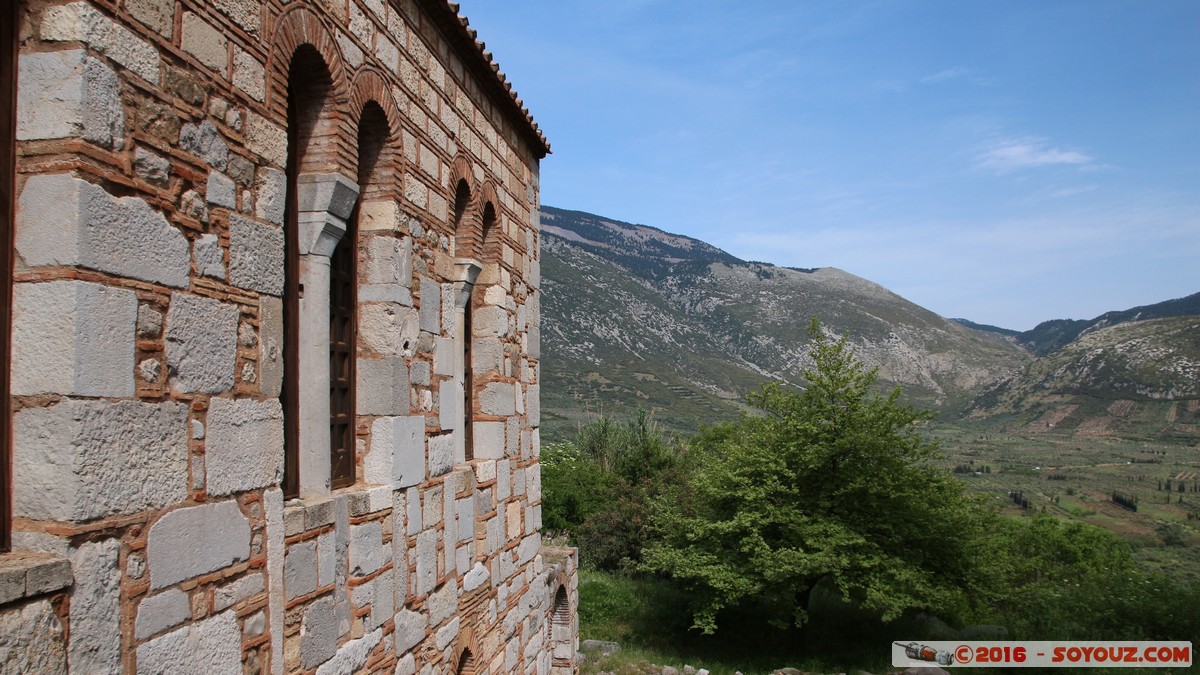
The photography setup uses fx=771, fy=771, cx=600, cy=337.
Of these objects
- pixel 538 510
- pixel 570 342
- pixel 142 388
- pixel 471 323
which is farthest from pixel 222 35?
pixel 570 342

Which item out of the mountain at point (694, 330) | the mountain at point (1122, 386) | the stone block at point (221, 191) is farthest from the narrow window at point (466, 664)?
the mountain at point (1122, 386)

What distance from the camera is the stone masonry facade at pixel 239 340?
260 centimetres

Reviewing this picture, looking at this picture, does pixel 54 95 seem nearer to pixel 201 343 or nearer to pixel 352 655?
pixel 201 343

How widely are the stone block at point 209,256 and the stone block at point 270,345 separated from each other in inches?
12.1

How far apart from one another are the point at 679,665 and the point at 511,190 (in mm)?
11722

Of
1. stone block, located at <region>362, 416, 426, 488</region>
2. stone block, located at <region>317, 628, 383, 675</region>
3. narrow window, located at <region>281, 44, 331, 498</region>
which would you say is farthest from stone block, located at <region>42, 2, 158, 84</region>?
stone block, located at <region>317, 628, 383, 675</region>

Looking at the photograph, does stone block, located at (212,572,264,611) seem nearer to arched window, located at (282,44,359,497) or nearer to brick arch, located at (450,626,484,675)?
arched window, located at (282,44,359,497)

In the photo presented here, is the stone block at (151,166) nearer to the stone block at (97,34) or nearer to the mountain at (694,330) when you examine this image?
the stone block at (97,34)

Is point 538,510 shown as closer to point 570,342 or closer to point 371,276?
point 371,276

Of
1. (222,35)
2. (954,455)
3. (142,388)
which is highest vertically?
(222,35)

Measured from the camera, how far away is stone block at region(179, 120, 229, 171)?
3.17 meters

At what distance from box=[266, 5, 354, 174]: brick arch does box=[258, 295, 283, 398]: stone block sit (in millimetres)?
978

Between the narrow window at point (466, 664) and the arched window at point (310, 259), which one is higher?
the arched window at point (310, 259)

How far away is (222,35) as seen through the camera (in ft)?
11.1
